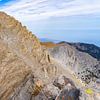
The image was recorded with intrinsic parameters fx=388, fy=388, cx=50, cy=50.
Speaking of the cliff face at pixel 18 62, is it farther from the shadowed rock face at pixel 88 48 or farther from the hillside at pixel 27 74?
the shadowed rock face at pixel 88 48

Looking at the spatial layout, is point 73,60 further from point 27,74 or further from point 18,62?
point 27,74

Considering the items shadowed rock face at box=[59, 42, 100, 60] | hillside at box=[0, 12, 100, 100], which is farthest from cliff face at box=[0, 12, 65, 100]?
shadowed rock face at box=[59, 42, 100, 60]

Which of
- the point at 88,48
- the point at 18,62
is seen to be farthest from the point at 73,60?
the point at 18,62

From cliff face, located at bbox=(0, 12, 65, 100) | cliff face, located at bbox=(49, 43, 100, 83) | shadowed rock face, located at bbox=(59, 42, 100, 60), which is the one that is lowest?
shadowed rock face, located at bbox=(59, 42, 100, 60)

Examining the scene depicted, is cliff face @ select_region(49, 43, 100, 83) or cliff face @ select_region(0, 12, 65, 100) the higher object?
cliff face @ select_region(0, 12, 65, 100)

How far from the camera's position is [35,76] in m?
22.6

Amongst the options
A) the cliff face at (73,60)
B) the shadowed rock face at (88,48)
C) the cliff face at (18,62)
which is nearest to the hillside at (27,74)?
the cliff face at (18,62)

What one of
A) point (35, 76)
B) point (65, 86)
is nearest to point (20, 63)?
point (35, 76)

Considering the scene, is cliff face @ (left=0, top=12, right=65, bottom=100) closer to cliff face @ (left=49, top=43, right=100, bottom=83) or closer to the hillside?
the hillside

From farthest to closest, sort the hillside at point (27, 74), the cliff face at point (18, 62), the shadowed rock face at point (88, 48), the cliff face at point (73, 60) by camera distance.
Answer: the shadowed rock face at point (88, 48)
the cliff face at point (73, 60)
the cliff face at point (18, 62)
the hillside at point (27, 74)

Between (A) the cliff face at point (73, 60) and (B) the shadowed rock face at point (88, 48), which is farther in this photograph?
(B) the shadowed rock face at point (88, 48)

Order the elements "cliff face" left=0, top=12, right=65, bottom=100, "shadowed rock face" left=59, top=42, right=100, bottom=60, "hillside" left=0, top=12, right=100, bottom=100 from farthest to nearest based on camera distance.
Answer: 1. "shadowed rock face" left=59, top=42, right=100, bottom=60
2. "cliff face" left=0, top=12, right=65, bottom=100
3. "hillside" left=0, top=12, right=100, bottom=100

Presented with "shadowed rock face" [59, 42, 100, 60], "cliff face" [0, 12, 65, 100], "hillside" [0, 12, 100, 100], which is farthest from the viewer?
"shadowed rock face" [59, 42, 100, 60]

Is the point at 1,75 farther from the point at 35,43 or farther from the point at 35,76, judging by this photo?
the point at 35,43
